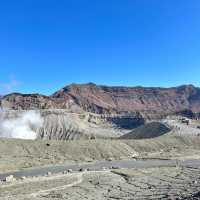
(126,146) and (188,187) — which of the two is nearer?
(188,187)

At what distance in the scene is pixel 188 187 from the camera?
65750 millimetres

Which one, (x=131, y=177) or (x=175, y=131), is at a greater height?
(x=175, y=131)

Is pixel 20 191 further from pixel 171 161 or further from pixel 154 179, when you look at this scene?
pixel 171 161

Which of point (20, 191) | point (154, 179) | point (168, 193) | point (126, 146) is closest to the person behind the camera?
point (168, 193)

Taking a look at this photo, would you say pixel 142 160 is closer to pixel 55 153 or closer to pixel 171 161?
pixel 171 161

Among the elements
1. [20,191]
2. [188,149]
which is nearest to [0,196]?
[20,191]

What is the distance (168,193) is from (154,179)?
21.3 m

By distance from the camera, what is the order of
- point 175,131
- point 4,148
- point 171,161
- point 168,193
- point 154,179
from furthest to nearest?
point 175,131
point 4,148
point 171,161
point 154,179
point 168,193

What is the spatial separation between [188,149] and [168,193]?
99.0 meters

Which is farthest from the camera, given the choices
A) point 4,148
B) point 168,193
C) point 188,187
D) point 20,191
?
point 4,148

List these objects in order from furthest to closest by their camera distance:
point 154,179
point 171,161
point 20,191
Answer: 1. point 171,161
2. point 154,179
3. point 20,191

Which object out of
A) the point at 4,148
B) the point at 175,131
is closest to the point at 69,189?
the point at 4,148

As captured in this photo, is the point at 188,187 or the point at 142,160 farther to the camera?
the point at 142,160

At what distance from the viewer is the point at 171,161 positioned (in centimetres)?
12381
